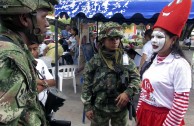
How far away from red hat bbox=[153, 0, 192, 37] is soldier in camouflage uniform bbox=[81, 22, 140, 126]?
908mm

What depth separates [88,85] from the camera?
334 centimetres

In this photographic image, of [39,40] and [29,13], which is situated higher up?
[29,13]

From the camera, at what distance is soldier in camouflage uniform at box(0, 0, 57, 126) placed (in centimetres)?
119

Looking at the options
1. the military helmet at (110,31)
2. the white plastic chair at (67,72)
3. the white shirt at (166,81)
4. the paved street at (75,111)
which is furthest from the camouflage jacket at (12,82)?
the white plastic chair at (67,72)

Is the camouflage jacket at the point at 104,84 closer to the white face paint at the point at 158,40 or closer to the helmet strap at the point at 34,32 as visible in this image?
the white face paint at the point at 158,40

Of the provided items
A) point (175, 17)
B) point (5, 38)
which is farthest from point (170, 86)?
point (5, 38)

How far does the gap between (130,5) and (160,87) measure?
336cm

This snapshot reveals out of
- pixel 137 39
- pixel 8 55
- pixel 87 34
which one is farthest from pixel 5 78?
pixel 137 39

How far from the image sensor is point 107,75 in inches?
126

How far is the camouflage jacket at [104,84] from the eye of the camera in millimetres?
3217

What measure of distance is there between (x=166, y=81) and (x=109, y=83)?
0.94 m

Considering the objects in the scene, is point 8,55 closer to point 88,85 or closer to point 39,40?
point 39,40

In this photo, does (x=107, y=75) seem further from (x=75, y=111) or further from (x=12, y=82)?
(x=75, y=111)

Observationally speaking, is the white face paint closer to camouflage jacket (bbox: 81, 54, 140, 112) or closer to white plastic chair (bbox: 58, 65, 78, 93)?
camouflage jacket (bbox: 81, 54, 140, 112)
